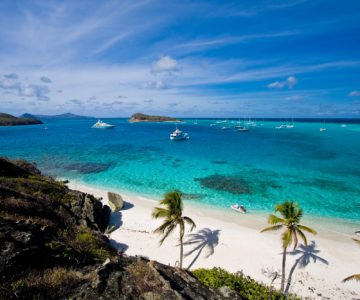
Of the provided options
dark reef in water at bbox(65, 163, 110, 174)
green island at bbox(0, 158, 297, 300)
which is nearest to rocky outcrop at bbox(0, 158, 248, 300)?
green island at bbox(0, 158, 297, 300)

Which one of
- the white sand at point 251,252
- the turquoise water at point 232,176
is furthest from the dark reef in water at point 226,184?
the white sand at point 251,252

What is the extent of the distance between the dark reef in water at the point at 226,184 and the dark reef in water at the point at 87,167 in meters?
21.6

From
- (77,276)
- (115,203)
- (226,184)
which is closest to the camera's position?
(77,276)

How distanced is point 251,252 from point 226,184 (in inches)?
678

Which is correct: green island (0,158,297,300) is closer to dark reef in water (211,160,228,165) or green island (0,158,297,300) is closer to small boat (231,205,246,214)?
small boat (231,205,246,214)

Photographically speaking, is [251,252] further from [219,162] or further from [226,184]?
[219,162]

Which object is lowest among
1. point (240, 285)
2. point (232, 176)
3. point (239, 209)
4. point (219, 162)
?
point (239, 209)

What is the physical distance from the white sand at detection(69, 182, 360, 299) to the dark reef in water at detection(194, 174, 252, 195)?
29.0 ft

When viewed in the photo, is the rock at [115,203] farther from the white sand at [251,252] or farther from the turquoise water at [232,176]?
the turquoise water at [232,176]

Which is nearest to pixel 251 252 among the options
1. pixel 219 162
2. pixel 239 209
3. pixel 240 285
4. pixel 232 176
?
pixel 240 285

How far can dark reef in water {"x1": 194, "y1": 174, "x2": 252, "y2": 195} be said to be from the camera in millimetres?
30986

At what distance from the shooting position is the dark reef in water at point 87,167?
39.6 m

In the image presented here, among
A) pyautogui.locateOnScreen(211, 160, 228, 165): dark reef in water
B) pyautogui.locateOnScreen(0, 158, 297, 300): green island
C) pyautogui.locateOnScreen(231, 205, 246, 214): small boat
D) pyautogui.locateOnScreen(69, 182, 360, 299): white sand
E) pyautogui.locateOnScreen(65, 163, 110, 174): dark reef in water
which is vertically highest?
pyautogui.locateOnScreen(0, 158, 297, 300): green island

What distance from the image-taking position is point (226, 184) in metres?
33.4
